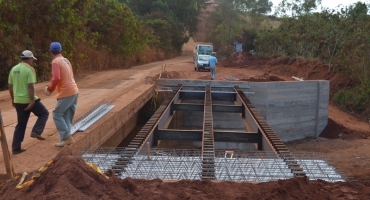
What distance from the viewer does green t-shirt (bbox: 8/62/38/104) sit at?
5.54 metres

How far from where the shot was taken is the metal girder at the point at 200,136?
805 centimetres

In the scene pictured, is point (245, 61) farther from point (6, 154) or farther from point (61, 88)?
point (6, 154)

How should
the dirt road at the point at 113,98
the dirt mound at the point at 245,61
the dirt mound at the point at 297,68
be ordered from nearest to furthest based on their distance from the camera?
the dirt road at the point at 113,98 < the dirt mound at the point at 297,68 < the dirt mound at the point at 245,61

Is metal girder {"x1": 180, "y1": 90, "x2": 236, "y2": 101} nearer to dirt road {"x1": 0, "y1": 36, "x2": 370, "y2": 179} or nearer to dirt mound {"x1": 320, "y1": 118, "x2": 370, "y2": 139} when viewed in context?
dirt road {"x1": 0, "y1": 36, "x2": 370, "y2": 179}

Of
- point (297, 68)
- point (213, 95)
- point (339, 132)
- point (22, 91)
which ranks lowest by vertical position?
point (339, 132)

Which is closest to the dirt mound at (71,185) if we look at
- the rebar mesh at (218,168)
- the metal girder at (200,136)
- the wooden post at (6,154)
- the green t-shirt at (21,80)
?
the wooden post at (6,154)

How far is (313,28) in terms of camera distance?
27547 mm

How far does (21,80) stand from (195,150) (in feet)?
10.1

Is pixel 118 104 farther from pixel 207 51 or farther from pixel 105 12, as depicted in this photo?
pixel 207 51

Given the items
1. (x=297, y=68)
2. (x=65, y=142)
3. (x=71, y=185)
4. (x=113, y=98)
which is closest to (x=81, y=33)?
(x=113, y=98)

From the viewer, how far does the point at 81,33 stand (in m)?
19.0

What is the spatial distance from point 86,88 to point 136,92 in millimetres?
2486

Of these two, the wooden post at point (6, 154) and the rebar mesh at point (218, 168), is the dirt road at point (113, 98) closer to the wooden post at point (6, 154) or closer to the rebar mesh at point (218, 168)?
the wooden post at point (6, 154)

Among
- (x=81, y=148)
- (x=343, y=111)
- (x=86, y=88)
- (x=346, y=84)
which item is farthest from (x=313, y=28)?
(x=81, y=148)
